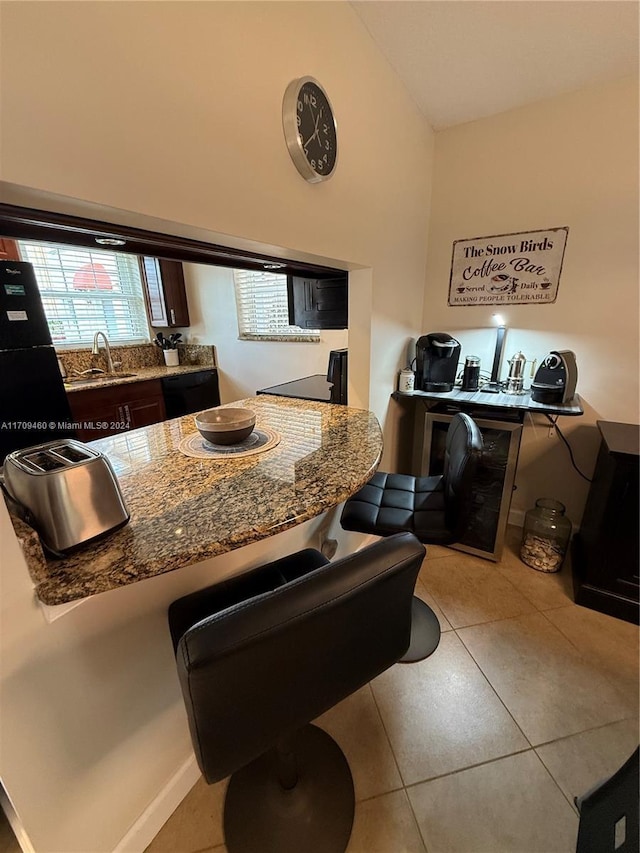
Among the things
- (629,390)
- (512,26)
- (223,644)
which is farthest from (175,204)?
(629,390)

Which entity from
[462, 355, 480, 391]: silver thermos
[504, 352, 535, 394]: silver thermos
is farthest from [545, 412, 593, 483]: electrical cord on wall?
[462, 355, 480, 391]: silver thermos

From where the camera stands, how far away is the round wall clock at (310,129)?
3.51 feet

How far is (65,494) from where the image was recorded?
0.63 meters

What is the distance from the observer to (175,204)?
83cm

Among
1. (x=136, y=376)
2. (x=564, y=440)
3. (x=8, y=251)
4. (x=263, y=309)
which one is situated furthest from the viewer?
(x=263, y=309)

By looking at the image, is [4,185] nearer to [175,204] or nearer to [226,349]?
[175,204]

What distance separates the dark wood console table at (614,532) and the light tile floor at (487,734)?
0.10 m

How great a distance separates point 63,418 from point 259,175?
6.72 feet

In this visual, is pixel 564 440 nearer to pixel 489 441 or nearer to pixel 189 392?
pixel 489 441

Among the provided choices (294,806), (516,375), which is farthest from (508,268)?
(294,806)

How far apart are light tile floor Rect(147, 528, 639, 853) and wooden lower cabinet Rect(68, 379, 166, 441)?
2.37 m

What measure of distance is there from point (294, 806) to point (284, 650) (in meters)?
0.93

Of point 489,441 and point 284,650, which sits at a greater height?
point 284,650

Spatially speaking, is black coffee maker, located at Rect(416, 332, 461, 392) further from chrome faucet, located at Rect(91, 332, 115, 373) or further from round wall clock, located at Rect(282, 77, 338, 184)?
chrome faucet, located at Rect(91, 332, 115, 373)
